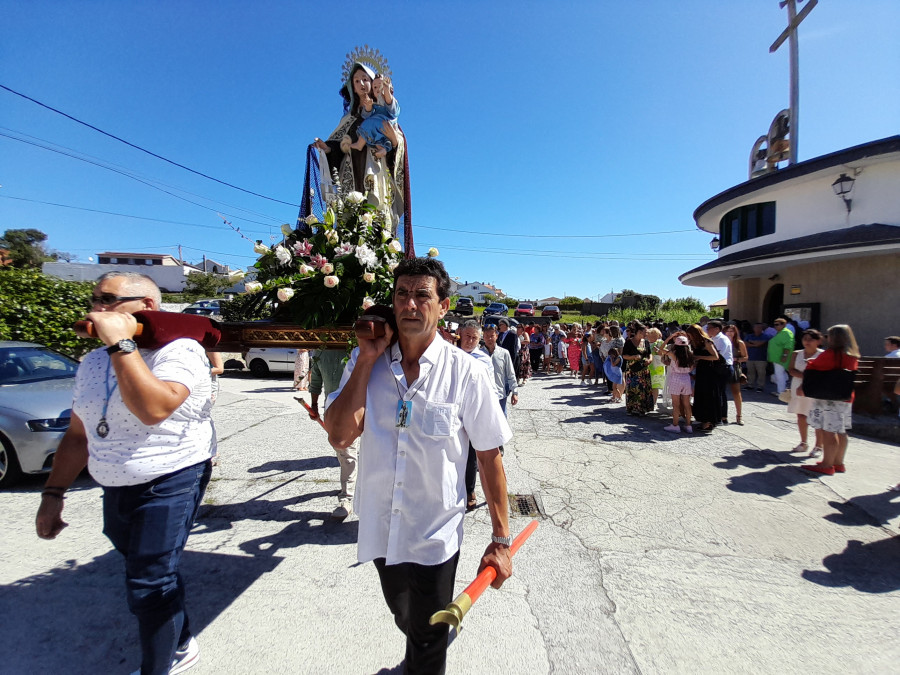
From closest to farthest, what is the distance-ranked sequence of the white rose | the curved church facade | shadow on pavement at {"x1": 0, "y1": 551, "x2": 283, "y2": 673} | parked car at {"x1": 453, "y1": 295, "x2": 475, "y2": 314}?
shadow on pavement at {"x1": 0, "y1": 551, "x2": 283, "y2": 673} → the white rose → the curved church facade → parked car at {"x1": 453, "y1": 295, "x2": 475, "y2": 314}

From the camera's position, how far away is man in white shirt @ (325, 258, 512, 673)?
1.66 meters

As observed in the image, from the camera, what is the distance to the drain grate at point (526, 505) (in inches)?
154

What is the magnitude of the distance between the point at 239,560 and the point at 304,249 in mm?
2458

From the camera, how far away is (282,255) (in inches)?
114

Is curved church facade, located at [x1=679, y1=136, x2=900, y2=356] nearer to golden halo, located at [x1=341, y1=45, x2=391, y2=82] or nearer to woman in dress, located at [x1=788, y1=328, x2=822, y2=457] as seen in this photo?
woman in dress, located at [x1=788, y1=328, x2=822, y2=457]

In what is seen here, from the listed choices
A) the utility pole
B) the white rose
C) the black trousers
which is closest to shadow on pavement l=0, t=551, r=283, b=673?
the black trousers

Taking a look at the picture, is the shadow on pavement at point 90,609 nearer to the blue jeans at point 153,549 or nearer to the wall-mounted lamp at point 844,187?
the blue jeans at point 153,549

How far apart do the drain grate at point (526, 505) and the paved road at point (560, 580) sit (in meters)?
0.16

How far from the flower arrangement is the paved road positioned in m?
1.92

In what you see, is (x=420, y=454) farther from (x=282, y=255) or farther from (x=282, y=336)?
(x=282, y=255)

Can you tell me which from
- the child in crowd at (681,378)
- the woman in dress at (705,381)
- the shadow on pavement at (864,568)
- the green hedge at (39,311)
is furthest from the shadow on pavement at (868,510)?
the green hedge at (39,311)

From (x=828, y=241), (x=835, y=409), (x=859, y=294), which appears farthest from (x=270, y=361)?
(x=859, y=294)

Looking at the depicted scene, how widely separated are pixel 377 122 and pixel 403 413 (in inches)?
145

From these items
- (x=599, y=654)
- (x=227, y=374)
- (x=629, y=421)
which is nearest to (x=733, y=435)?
(x=629, y=421)
